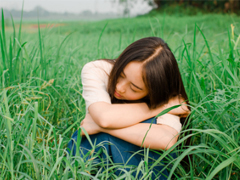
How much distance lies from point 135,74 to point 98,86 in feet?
0.77

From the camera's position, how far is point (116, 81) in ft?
4.10

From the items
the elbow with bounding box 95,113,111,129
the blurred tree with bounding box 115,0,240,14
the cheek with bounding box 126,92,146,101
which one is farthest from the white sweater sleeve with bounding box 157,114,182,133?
the blurred tree with bounding box 115,0,240,14

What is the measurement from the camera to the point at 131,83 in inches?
46.9

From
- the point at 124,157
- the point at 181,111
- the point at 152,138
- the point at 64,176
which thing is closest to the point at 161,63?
the point at 181,111

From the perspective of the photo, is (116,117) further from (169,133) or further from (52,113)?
(52,113)

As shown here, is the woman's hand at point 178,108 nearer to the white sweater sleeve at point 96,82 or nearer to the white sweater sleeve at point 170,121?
the white sweater sleeve at point 170,121

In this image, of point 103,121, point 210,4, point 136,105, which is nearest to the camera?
point 103,121

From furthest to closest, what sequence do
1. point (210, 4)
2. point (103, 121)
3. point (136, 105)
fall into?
point (210, 4) → point (136, 105) → point (103, 121)

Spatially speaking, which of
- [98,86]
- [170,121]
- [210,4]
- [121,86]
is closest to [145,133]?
[170,121]

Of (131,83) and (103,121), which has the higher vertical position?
(131,83)

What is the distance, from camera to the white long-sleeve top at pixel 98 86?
1197 millimetres

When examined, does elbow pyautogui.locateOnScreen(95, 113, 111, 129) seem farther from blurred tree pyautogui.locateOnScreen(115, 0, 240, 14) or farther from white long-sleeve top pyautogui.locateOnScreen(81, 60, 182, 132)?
blurred tree pyautogui.locateOnScreen(115, 0, 240, 14)

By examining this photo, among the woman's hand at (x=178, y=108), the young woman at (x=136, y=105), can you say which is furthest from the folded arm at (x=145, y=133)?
the woman's hand at (x=178, y=108)

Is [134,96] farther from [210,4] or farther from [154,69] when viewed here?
[210,4]
